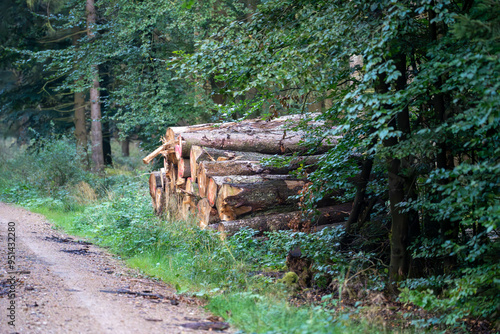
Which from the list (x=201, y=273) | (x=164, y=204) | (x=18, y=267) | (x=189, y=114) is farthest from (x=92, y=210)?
(x=201, y=273)

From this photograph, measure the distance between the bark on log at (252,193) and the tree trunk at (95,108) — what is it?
11.0 m

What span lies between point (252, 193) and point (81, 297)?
4075 millimetres

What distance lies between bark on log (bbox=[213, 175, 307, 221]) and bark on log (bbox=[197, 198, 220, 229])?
22 cm

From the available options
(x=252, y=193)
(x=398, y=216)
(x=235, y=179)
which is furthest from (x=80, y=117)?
(x=398, y=216)

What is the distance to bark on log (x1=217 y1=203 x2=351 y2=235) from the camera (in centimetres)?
835

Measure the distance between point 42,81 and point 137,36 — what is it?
6.44 metres

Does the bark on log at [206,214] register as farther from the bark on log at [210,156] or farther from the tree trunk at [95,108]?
the tree trunk at [95,108]

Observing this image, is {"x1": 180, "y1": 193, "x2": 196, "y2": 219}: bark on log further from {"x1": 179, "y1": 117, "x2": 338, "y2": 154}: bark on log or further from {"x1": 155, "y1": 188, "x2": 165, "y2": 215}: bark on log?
{"x1": 179, "y1": 117, "x2": 338, "y2": 154}: bark on log

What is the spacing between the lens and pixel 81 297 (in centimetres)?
523

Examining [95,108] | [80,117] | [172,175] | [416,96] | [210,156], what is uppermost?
[416,96]

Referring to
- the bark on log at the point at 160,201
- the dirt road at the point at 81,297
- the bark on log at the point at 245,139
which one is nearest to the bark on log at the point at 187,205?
the bark on log at the point at 160,201

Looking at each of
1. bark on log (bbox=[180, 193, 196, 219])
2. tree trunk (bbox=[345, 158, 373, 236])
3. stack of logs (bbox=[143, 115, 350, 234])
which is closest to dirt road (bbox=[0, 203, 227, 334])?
bark on log (bbox=[180, 193, 196, 219])

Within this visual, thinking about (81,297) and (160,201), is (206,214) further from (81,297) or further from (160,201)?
(81,297)

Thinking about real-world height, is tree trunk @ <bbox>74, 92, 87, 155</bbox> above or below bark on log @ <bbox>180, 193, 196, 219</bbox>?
above
